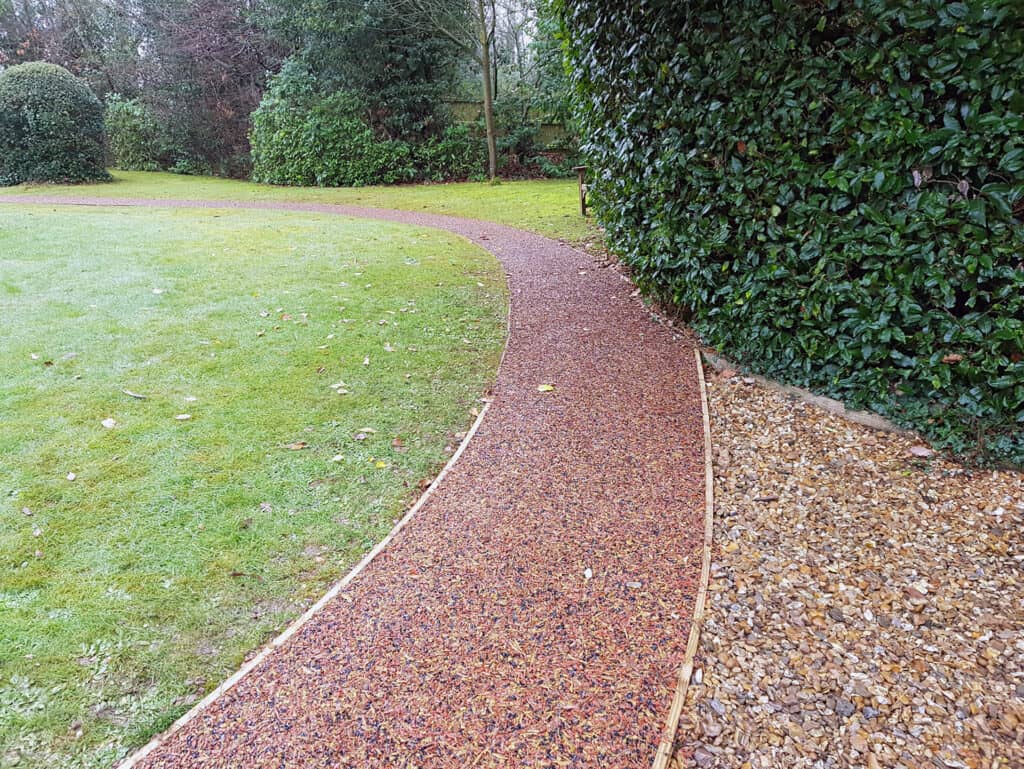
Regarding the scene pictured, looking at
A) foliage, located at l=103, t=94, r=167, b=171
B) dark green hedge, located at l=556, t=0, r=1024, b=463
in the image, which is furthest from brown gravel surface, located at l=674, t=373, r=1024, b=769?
foliage, located at l=103, t=94, r=167, b=171

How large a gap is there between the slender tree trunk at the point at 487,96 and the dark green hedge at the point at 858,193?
1182 centimetres

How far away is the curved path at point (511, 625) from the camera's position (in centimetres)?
174

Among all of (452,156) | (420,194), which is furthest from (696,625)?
(452,156)

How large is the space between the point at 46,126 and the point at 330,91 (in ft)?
25.0

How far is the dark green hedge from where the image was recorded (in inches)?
101

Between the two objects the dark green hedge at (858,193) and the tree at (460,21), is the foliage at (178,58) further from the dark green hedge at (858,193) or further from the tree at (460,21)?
the dark green hedge at (858,193)

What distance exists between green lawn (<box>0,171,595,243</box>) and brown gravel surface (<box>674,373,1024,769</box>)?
6812 mm

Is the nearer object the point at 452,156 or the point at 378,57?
the point at 378,57

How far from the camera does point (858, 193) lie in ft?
9.71

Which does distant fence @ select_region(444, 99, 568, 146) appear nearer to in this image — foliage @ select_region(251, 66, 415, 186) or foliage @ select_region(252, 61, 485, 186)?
foliage @ select_region(252, 61, 485, 186)

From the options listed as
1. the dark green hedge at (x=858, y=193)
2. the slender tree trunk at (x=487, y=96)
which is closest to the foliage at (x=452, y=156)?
the slender tree trunk at (x=487, y=96)

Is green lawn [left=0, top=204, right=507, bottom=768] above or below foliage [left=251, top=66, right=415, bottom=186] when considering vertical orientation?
below

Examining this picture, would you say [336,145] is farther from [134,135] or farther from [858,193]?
[858,193]

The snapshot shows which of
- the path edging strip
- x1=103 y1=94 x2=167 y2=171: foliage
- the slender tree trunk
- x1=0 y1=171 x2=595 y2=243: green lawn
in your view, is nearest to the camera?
the path edging strip
